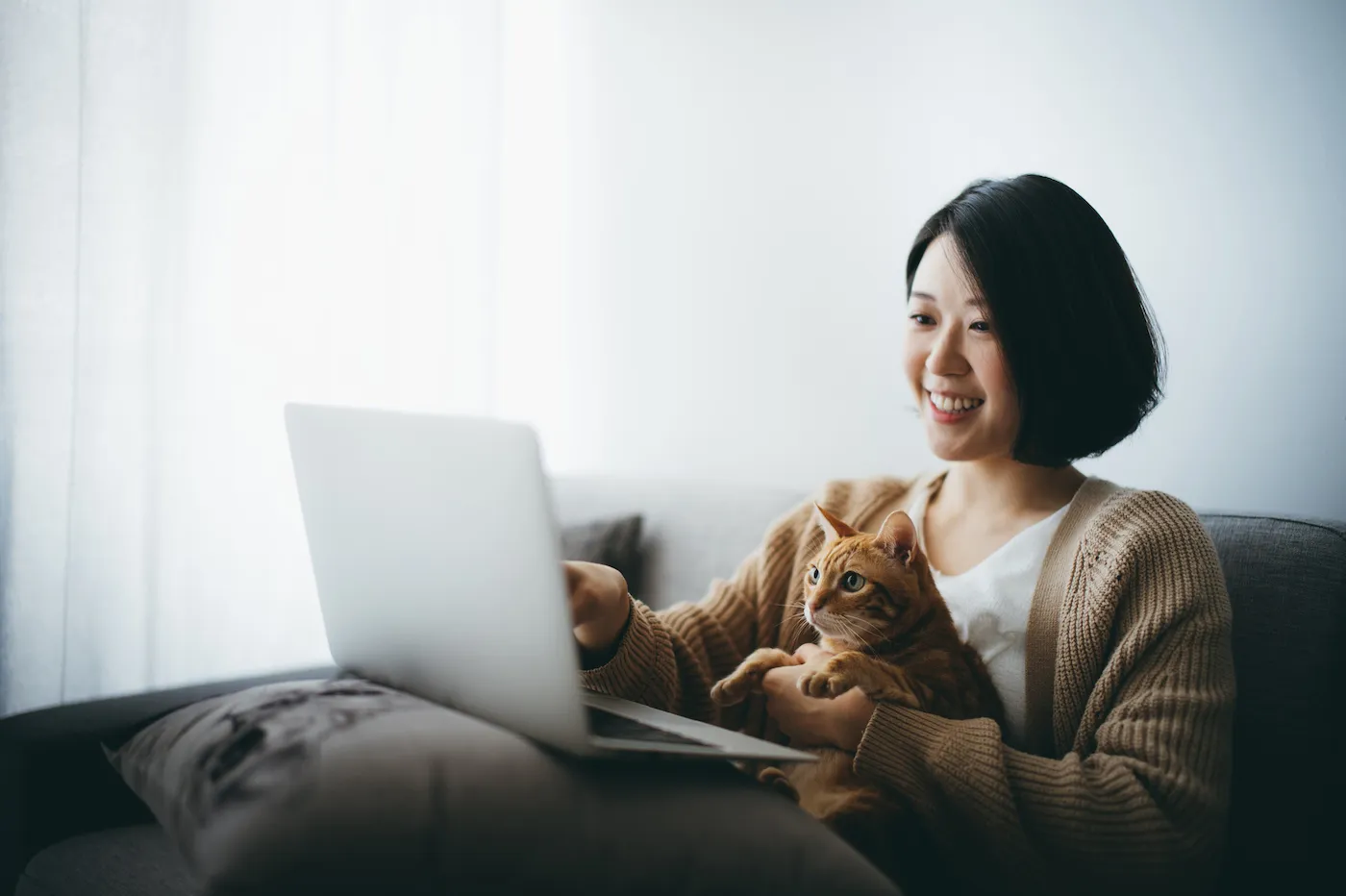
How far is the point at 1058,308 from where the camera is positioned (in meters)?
1.02

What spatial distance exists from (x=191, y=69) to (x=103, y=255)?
0.42 meters

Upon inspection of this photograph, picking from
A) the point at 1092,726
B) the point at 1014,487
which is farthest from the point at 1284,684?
the point at 1014,487

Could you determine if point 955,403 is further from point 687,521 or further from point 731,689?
point 687,521

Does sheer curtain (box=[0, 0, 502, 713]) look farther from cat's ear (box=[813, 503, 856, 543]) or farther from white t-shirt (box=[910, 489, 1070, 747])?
white t-shirt (box=[910, 489, 1070, 747])

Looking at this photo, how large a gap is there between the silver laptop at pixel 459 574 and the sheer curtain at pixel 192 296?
1063 millimetres

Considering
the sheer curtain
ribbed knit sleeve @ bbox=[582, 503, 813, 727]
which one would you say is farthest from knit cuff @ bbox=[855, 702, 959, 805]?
the sheer curtain

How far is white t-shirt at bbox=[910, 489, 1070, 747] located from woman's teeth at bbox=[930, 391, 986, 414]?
0.54 feet

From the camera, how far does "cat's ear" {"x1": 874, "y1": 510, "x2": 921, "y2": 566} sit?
3.30 ft

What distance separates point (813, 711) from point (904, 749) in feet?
0.37

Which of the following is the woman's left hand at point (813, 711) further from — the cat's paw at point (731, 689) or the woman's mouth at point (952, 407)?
the woman's mouth at point (952, 407)

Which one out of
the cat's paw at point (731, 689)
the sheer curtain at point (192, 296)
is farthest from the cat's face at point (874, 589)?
the sheer curtain at point (192, 296)

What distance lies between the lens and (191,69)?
5.81 ft

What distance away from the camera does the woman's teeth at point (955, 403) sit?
1.08 meters

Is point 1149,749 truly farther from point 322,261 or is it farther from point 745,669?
point 322,261
